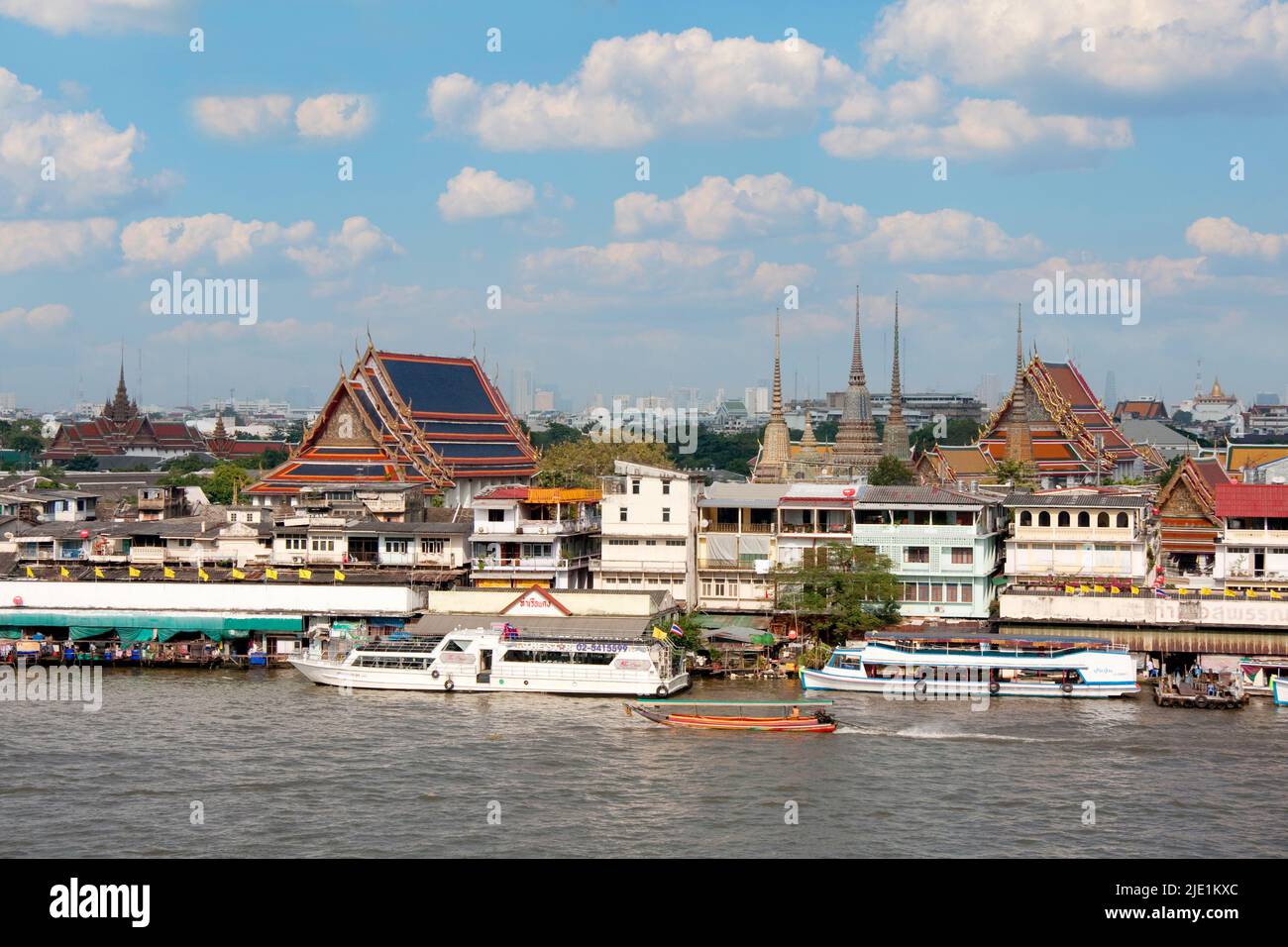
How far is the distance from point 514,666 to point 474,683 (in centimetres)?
127

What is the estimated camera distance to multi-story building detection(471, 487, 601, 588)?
5372 centimetres

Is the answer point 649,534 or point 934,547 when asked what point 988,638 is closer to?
point 934,547

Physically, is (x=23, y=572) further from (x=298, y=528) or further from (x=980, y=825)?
(x=980, y=825)

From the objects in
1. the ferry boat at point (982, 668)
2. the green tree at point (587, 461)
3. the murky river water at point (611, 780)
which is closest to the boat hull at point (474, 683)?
the murky river water at point (611, 780)

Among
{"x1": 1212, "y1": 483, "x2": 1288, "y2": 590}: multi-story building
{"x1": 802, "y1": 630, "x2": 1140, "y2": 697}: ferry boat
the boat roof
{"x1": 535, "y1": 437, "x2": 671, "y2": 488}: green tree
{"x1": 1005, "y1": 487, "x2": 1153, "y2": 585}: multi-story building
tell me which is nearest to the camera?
{"x1": 802, "y1": 630, "x2": 1140, "y2": 697}: ferry boat

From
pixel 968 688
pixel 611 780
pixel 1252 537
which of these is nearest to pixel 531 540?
pixel 968 688

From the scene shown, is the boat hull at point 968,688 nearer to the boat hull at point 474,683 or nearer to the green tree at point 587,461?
the boat hull at point 474,683

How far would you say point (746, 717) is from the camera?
39344 millimetres

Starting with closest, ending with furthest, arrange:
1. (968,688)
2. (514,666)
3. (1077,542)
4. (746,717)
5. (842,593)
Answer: (746,717), (968,688), (514,666), (842,593), (1077,542)

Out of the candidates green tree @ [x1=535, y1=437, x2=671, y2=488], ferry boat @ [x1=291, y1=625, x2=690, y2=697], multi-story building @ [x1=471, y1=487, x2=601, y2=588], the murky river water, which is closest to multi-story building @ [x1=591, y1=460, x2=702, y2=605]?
multi-story building @ [x1=471, y1=487, x2=601, y2=588]

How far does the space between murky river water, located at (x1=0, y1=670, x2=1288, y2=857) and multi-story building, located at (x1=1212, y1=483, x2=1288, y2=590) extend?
9.86m

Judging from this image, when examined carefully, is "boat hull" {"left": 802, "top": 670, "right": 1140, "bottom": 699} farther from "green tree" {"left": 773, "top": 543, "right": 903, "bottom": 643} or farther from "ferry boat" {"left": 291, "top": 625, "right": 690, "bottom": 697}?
"ferry boat" {"left": 291, "top": 625, "right": 690, "bottom": 697}

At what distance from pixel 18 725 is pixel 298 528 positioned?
18594mm

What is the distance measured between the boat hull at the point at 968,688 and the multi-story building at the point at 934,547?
6882 mm
